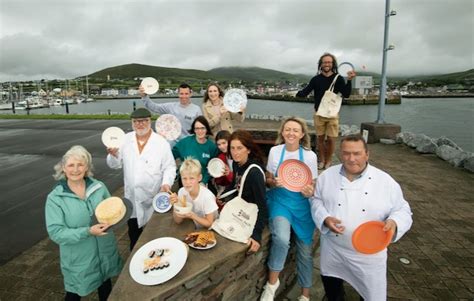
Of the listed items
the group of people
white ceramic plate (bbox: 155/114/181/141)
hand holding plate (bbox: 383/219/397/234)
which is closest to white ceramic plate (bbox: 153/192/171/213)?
the group of people

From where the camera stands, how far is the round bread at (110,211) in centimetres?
230

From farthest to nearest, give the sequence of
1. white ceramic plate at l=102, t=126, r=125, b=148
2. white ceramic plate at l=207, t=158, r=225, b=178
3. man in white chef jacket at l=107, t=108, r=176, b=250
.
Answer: white ceramic plate at l=102, t=126, r=125, b=148 < white ceramic plate at l=207, t=158, r=225, b=178 < man in white chef jacket at l=107, t=108, r=176, b=250

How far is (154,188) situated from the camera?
332 cm

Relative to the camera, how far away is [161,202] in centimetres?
310

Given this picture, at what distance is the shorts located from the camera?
5070 millimetres

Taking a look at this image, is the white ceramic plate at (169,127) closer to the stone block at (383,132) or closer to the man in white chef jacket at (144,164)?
the man in white chef jacket at (144,164)

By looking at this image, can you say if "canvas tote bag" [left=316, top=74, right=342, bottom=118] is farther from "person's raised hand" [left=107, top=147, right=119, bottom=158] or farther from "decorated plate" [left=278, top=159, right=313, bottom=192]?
"person's raised hand" [left=107, top=147, right=119, bottom=158]

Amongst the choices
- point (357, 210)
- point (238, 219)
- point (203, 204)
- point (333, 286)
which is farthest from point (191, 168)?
point (333, 286)

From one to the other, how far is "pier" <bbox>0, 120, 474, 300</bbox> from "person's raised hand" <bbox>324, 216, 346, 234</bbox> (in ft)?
4.59

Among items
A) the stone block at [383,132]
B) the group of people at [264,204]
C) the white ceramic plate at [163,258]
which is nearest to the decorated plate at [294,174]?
the group of people at [264,204]

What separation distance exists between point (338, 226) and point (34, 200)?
6.54m

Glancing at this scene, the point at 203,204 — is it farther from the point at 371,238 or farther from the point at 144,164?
the point at 371,238

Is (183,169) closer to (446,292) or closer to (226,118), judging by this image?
(226,118)

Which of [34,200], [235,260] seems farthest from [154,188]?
[34,200]
